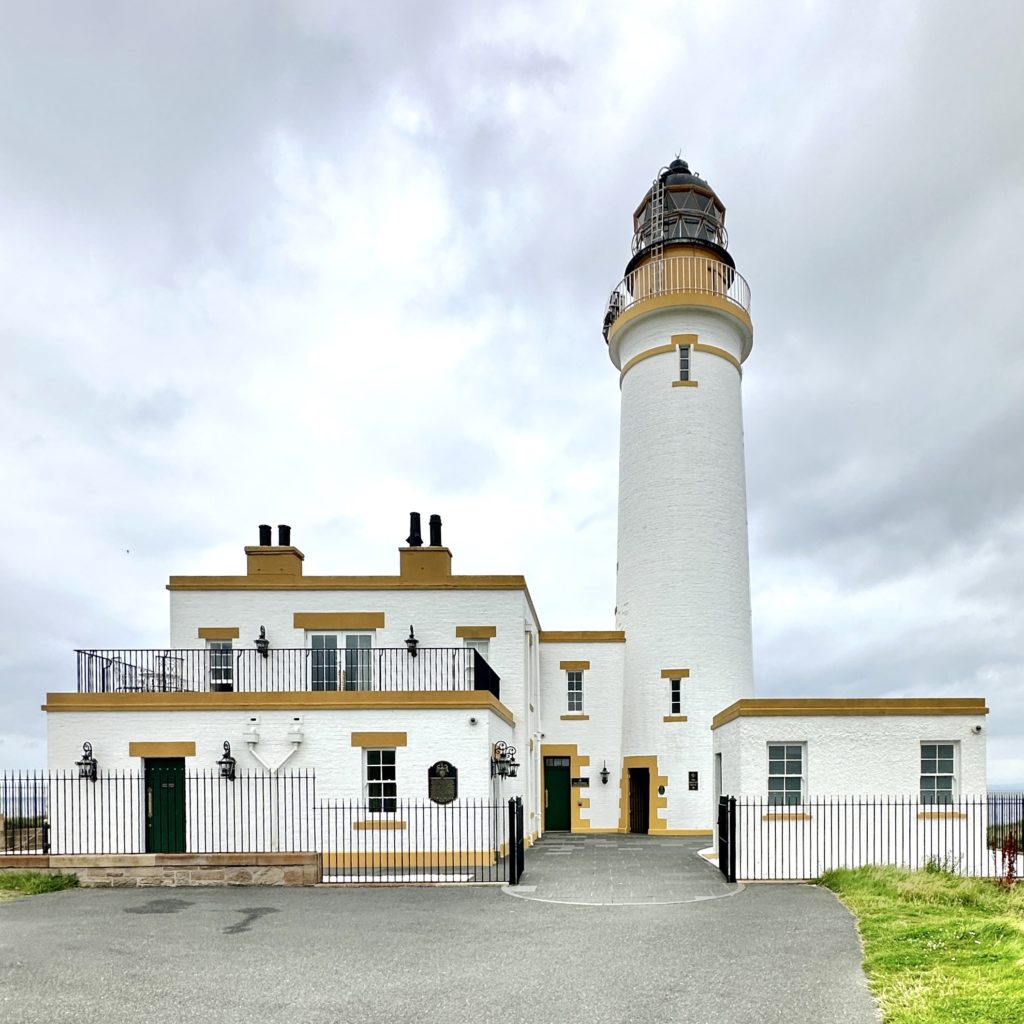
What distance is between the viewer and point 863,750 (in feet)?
53.1

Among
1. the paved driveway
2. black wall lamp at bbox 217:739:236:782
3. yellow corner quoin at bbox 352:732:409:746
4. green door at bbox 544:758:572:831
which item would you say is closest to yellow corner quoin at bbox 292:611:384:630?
yellow corner quoin at bbox 352:732:409:746

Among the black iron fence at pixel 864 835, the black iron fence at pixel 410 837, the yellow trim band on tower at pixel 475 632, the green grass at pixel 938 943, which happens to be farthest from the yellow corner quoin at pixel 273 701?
the green grass at pixel 938 943

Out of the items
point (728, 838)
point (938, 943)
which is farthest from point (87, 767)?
point (938, 943)

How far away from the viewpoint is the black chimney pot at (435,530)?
22.2m

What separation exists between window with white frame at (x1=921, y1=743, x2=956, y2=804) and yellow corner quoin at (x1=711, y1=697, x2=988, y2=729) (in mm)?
687

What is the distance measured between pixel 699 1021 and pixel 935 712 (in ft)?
35.7

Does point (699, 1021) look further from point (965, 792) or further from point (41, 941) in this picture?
point (965, 792)

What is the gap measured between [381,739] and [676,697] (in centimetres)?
1182

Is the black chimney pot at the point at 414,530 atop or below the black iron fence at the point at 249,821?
atop

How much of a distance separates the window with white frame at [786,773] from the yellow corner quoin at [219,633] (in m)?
12.6

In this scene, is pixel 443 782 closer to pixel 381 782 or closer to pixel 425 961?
pixel 381 782

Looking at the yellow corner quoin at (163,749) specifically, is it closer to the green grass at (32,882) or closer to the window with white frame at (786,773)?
the green grass at (32,882)

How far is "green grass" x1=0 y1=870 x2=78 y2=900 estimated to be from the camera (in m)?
14.2

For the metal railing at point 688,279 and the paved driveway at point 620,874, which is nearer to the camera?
the paved driveway at point 620,874
